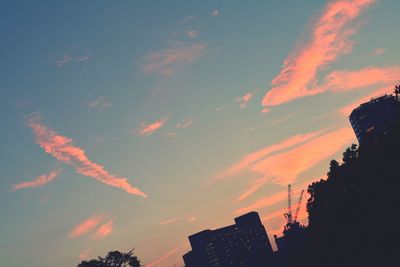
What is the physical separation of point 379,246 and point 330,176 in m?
27.2

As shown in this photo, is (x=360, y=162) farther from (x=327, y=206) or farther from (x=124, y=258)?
(x=124, y=258)

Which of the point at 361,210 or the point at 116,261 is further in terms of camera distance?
the point at 116,261

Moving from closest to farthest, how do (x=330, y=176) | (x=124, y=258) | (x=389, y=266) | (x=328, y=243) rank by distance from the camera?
(x=389, y=266) < (x=328, y=243) < (x=330, y=176) < (x=124, y=258)

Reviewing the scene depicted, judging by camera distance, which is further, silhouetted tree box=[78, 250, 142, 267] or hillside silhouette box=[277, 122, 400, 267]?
silhouetted tree box=[78, 250, 142, 267]

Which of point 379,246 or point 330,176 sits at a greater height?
point 330,176

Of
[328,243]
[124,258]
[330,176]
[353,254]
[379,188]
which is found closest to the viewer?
[379,188]

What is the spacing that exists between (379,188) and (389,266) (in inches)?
558

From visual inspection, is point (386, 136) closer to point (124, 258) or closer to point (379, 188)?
point (379, 188)

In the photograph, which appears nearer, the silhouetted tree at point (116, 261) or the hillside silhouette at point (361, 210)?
the hillside silhouette at point (361, 210)

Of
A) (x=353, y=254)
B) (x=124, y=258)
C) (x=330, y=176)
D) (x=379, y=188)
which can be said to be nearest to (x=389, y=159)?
(x=379, y=188)

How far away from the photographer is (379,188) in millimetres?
65062

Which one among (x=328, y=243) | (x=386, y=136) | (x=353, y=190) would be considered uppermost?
(x=386, y=136)

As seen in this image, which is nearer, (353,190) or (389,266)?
(389,266)

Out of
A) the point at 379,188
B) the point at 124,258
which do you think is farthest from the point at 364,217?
the point at 124,258
